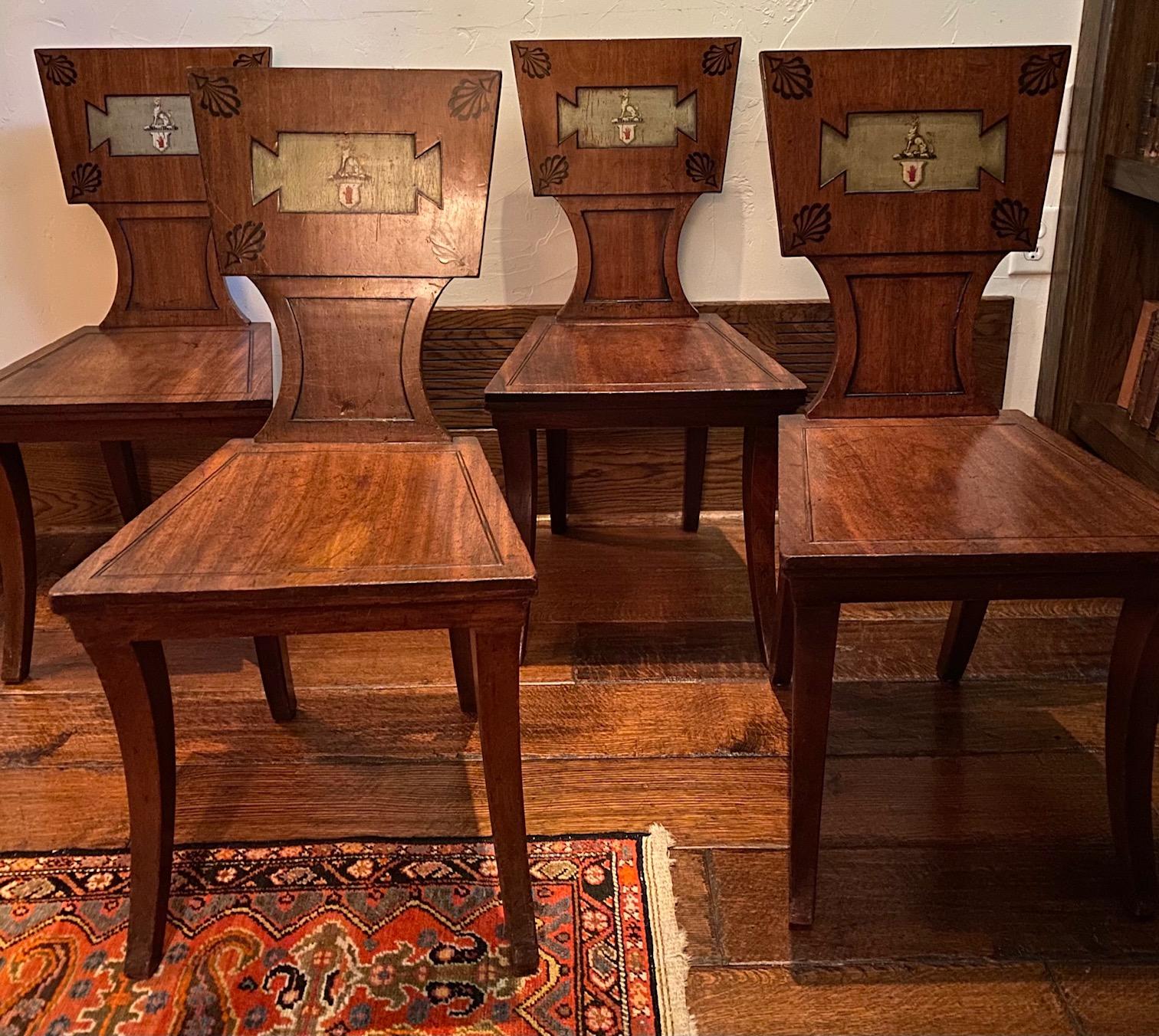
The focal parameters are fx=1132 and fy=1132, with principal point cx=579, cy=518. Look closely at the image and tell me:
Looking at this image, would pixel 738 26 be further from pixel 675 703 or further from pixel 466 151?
pixel 675 703

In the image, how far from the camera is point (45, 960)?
1260 mm

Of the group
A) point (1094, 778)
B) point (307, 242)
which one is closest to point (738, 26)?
point (307, 242)

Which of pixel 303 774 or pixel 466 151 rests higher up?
pixel 466 151

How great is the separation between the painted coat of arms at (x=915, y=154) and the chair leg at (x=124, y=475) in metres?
1.43

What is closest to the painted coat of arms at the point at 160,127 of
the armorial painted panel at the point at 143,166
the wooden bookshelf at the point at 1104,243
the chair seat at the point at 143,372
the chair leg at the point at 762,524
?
the armorial painted panel at the point at 143,166

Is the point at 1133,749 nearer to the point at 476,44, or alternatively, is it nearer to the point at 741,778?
the point at 741,778

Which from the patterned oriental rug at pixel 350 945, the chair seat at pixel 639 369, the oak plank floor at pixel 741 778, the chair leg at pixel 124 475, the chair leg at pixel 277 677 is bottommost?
the oak plank floor at pixel 741 778

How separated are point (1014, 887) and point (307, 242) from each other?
47.7 inches

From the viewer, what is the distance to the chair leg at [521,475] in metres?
1.69

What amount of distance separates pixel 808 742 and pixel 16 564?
1.30 m

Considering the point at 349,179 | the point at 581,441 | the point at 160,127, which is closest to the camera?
the point at 349,179

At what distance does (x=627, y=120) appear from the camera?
1.97 m

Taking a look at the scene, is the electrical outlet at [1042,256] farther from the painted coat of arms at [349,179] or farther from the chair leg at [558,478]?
the painted coat of arms at [349,179]

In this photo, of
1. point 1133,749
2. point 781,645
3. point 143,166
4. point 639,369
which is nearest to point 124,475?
point 143,166
